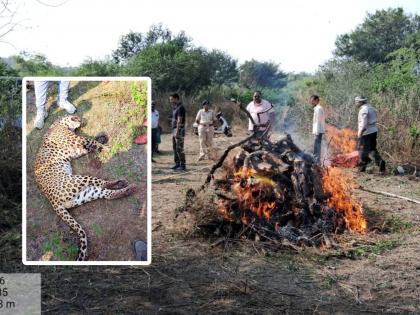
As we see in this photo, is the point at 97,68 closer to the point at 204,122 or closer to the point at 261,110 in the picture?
the point at 204,122

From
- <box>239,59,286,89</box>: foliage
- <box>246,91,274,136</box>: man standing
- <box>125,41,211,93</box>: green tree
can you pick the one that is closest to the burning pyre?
<box>246,91,274,136</box>: man standing

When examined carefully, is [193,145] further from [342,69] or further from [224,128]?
[342,69]

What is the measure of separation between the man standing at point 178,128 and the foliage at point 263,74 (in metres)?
40.5

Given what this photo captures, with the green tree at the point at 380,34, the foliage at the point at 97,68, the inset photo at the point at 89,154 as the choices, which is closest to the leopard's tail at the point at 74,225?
the inset photo at the point at 89,154

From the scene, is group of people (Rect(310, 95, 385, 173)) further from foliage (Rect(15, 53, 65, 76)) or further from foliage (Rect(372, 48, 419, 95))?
foliage (Rect(15, 53, 65, 76))

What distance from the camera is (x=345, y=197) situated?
7.23 m

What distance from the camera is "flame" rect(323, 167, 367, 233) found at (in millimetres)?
6996

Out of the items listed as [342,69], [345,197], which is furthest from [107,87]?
[342,69]

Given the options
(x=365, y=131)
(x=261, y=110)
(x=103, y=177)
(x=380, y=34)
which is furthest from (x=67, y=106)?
(x=380, y=34)

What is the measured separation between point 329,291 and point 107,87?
3.45 m

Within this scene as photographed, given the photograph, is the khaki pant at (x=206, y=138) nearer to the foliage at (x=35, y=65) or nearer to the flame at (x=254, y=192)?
the flame at (x=254, y=192)

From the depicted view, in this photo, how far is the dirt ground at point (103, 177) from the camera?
256 centimetres

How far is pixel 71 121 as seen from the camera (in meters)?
2.58

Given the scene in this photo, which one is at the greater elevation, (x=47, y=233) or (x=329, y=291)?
(x=47, y=233)
